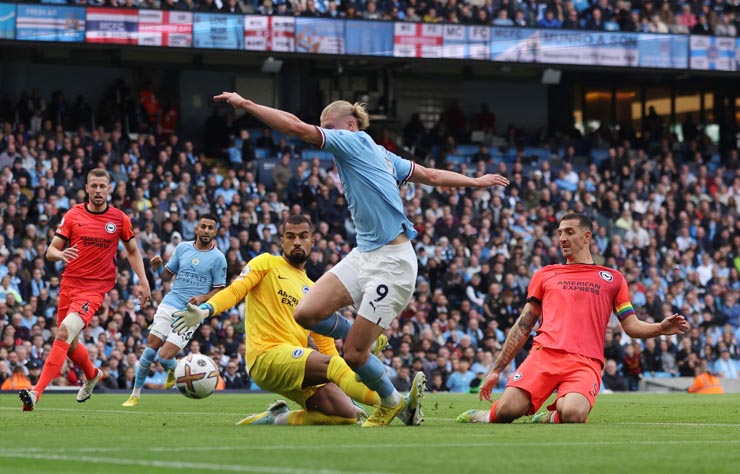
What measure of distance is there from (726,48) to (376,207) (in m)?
27.7

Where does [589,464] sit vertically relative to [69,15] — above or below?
below

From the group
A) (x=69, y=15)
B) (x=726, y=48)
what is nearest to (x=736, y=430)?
(x=69, y=15)

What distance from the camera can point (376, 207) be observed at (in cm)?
988

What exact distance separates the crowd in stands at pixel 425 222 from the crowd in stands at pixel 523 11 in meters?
2.91

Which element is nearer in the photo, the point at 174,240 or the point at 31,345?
the point at 31,345

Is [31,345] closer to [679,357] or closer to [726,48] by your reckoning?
[679,357]

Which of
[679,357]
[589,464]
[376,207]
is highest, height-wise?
[376,207]

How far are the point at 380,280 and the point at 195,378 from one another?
2.99m

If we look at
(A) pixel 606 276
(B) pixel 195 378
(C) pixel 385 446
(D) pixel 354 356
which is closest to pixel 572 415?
(A) pixel 606 276

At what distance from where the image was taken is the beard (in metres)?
10.7

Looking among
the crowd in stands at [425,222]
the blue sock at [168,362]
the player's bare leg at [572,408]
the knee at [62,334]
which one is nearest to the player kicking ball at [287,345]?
the player's bare leg at [572,408]

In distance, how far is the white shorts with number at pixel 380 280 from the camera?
380 inches

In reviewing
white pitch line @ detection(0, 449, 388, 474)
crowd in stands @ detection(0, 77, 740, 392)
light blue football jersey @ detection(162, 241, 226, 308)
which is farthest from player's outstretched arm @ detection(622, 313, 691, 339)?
crowd in stands @ detection(0, 77, 740, 392)

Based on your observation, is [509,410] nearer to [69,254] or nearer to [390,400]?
[390,400]
